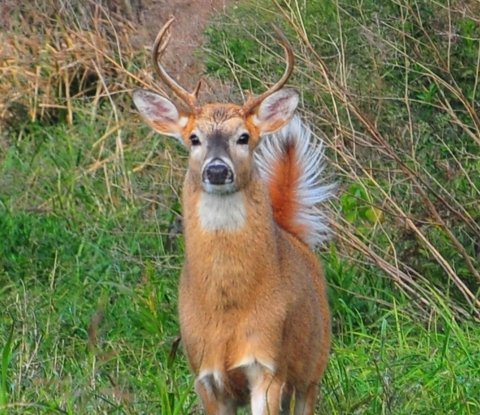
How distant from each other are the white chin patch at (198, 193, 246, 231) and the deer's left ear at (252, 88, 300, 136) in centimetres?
A: 46

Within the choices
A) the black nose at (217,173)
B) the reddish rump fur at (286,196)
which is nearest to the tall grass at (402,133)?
the reddish rump fur at (286,196)

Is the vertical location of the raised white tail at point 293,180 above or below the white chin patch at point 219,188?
below

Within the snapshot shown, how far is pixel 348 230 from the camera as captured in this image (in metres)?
8.21

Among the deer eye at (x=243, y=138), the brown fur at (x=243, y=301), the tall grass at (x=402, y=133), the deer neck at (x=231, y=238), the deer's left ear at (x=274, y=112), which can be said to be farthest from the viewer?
the tall grass at (x=402, y=133)

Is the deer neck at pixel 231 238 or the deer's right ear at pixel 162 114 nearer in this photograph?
the deer neck at pixel 231 238

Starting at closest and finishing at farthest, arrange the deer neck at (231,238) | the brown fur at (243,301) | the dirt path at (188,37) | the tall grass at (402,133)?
the brown fur at (243,301) → the deer neck at (231,238) → the tall grass at (402,133) → the dirt path at (188,37)

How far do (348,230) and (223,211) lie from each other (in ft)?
7.73

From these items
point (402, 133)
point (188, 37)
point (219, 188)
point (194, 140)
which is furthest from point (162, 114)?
point (188, 37)

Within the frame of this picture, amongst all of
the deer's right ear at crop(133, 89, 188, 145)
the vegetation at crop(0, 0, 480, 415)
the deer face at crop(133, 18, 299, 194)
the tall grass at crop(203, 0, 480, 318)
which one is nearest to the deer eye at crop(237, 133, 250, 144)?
the deer face at crop(133, 18, 299, 194)

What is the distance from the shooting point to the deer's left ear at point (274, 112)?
6289 millimetres

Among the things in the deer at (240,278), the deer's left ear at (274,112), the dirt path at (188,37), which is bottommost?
→ the dirt path at (188,37)

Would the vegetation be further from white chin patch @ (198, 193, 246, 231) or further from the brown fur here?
white chin patch @ (198, 193, 246, 231)

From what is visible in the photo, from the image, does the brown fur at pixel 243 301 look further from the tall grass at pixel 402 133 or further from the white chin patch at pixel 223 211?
the tall grass at pixel 402 133

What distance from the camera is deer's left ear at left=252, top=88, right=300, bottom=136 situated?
6.29 m
